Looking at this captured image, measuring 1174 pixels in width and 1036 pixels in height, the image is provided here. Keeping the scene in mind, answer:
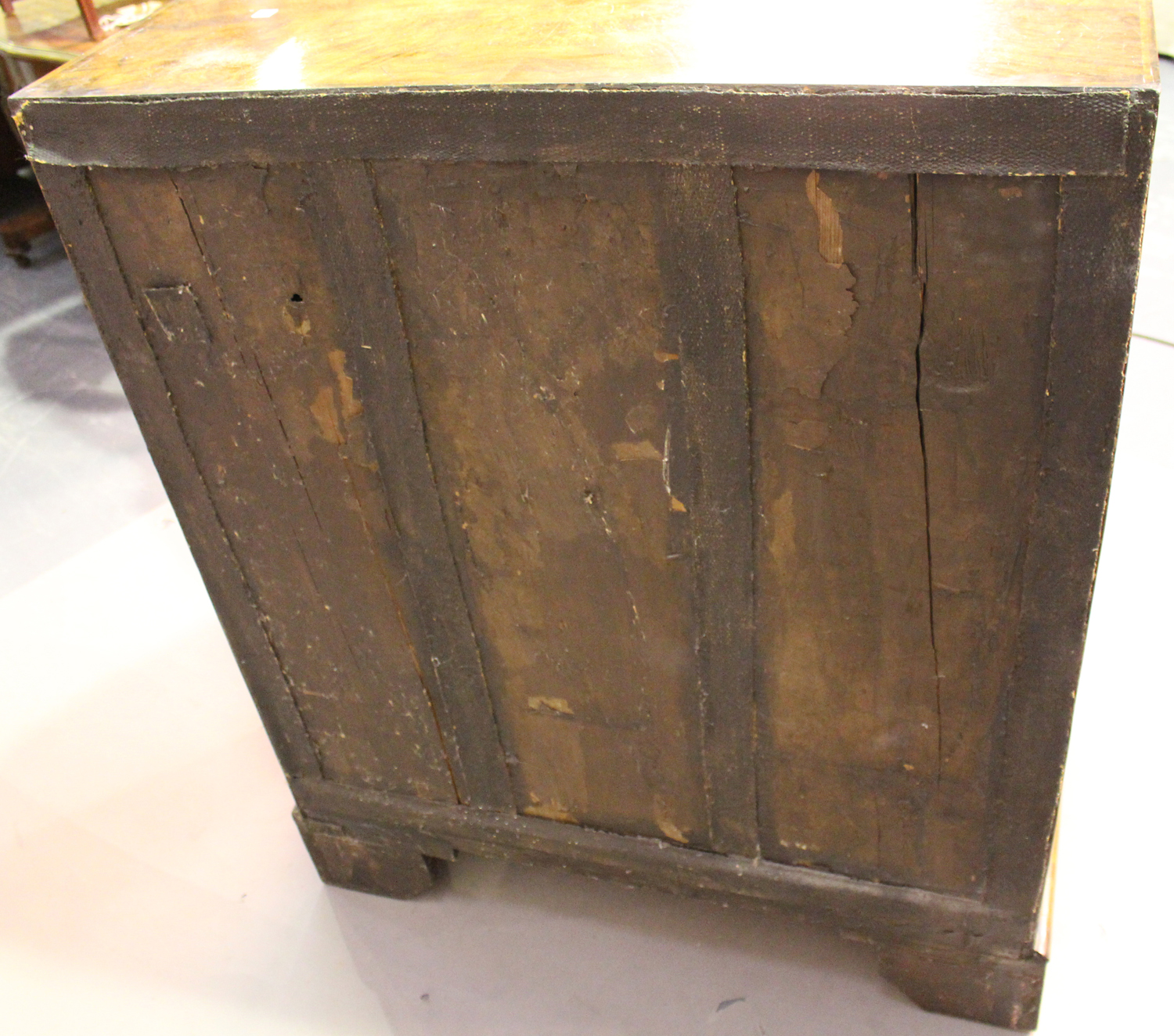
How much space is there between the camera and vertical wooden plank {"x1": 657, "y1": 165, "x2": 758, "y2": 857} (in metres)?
1.21

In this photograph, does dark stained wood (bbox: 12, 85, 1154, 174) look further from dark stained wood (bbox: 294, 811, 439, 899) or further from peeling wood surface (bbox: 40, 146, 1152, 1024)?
dark stained wood (bbox: 294, 811, 439, 899)

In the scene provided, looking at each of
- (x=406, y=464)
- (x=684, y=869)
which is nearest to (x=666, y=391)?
(x=406, y=464)

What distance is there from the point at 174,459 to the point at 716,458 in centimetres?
76

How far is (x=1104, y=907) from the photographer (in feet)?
6.19

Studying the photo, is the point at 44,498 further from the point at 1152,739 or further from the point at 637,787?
the point at 1152,739

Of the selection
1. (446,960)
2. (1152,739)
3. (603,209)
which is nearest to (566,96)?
(603,209)

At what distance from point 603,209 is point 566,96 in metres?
0.12

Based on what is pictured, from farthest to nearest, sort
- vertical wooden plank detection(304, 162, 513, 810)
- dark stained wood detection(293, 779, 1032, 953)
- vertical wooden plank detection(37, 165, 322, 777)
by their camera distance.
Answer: dark stained wood detection(293, 779, 1032, 953) < vertical wooden plank detection(37, 165, 322, 777) < vertical wooden plank detection(304, 162, 513, 810)

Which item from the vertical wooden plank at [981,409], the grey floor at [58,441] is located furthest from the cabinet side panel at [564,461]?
the grey floor at [58,441]

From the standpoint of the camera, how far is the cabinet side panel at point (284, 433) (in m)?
1.39

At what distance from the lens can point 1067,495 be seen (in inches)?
48.8

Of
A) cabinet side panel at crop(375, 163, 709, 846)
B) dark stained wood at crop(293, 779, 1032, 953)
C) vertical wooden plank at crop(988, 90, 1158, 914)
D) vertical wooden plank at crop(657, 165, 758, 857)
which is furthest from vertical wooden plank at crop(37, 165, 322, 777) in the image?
vertical wooden plank at crop(988, 90, 1158, 914)

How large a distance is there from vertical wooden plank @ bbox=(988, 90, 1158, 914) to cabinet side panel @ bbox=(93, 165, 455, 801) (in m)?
0.81

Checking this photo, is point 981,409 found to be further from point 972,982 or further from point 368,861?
point 368,861
